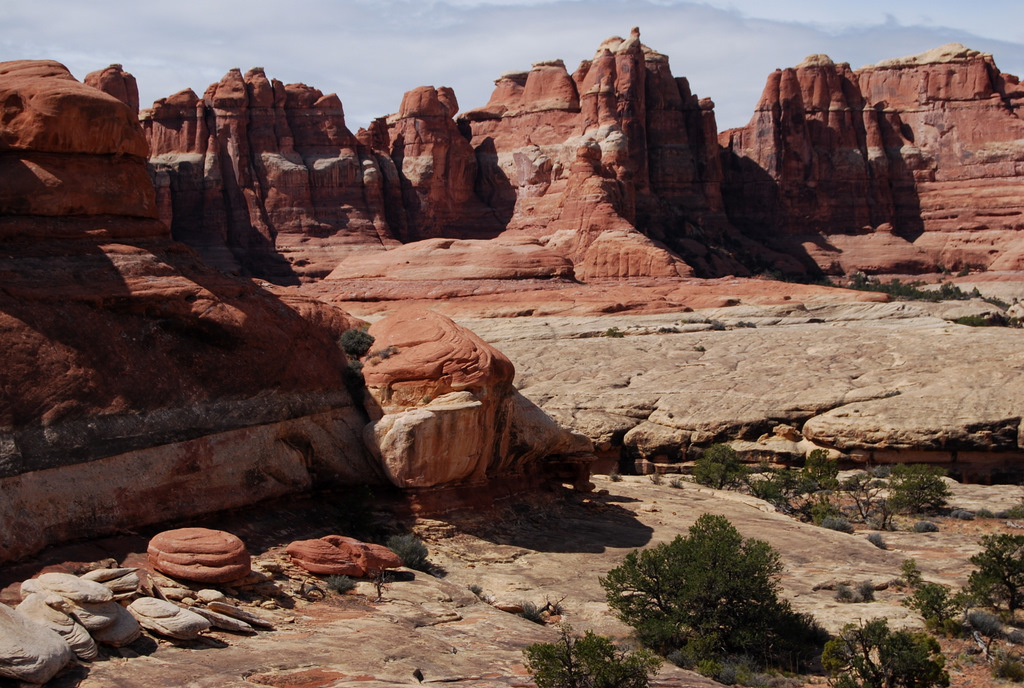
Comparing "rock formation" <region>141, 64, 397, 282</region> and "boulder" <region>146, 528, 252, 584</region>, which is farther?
"rock formation" <region>141, 64, 397, 282</region>

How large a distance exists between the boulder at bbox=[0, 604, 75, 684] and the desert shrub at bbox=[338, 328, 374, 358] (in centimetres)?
910

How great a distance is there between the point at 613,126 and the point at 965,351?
46.1 meters

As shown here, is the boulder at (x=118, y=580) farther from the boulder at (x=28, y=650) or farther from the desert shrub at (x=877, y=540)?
the desert shrub at (x=877, y=540)

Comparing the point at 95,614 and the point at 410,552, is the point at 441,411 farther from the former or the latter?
the point at 95,614

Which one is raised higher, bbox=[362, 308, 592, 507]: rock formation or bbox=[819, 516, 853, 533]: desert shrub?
bbox=[362, 308, 592, 507]: rock formation

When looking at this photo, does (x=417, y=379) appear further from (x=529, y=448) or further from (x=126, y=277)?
(x=126, y=277)

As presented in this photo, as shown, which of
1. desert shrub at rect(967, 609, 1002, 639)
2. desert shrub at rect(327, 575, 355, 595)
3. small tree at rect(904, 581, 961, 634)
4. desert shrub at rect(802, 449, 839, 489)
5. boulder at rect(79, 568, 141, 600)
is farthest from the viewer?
desert shrub at rect(802, 449, 839, 489)

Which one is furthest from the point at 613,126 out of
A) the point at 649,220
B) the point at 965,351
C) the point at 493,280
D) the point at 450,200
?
the point at 965,351

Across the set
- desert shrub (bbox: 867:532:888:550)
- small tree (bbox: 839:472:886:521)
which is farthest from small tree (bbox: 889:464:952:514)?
desert shrub (bbox: 867:532:888:550)

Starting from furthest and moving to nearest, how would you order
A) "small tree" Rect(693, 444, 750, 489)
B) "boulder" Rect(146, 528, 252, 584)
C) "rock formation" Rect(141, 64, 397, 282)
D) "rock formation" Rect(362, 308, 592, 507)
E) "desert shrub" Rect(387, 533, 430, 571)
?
"rock formation" Rect(141, 64, 397, 282) < "small tree" Rect(693, 444, 750, 489) < "rock formation" Rect(362, 308, 592, 507) < "desert shrub" Rect(387, 533, 430, 571) < "boulder" Rect(146, 528, 252, 584)

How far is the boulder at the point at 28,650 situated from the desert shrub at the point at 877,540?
1440 cm

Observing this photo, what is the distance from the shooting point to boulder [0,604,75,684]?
30.9 ft

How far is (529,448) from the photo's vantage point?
20.0 m

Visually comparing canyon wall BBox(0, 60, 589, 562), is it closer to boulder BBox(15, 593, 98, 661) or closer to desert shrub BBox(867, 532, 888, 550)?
boulder BBox(15, 593, 98, 661)
